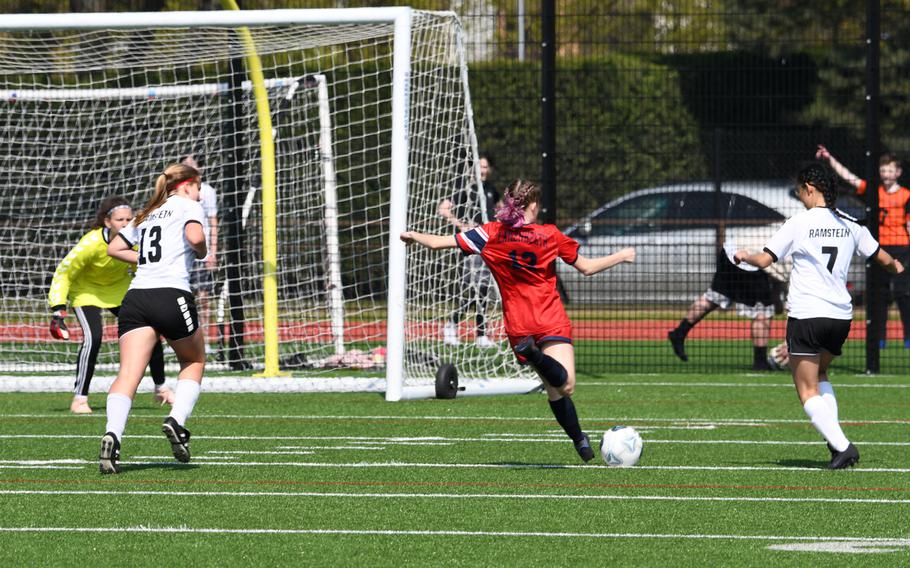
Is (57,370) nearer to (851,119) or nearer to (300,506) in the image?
(300,506)

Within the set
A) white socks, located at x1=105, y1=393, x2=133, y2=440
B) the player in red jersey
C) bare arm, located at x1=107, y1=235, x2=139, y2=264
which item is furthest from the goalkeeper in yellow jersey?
the player in red jersey

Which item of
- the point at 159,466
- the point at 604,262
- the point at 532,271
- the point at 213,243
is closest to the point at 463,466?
the point at 532,271

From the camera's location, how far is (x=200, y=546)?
22.2 ft

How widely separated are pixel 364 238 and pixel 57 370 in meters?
3.43

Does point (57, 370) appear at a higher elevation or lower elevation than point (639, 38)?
lower

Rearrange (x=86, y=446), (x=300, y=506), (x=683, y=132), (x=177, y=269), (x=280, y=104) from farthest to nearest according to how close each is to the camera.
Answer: (x=683, y=132) < (x=280, y=104) < (x=86, y=446) < (x=177, y=269) < (x=300, y=506)

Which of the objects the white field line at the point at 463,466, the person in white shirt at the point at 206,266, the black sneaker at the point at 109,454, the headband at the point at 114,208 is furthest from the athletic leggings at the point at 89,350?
the black sneaker at the point at 109,454

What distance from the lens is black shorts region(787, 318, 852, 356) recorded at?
9.16m

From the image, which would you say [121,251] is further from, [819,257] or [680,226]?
[680,226]

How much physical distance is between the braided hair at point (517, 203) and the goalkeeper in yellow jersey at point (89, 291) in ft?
13.2

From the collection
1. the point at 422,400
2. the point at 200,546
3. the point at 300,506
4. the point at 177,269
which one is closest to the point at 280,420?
the point at 422,400

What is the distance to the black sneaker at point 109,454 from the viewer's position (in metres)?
8.77

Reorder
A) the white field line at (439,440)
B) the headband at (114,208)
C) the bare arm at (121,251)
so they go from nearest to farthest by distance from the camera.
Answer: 1. the bare arm at (121,251)
2. the white field line at (439,440)
3. the headband at (114,208)

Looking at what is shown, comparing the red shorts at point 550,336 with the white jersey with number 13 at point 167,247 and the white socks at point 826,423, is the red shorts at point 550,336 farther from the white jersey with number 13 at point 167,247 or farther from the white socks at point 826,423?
the white jersey with number 13 at point 167,247
